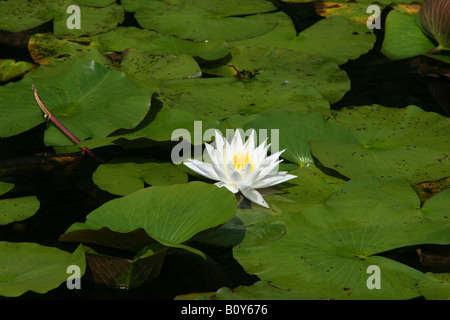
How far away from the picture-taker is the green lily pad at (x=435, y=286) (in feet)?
4.99

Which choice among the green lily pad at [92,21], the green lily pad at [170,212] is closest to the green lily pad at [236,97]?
the green lily pad at [170,212]

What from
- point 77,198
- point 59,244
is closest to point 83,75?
point 77,198

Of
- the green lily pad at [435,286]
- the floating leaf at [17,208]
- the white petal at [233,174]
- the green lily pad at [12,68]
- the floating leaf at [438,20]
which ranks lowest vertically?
the floating leaf at [17,208]

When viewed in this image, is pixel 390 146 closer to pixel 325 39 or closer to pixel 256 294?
pixel 256 294

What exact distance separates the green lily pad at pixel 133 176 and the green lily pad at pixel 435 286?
898 mm

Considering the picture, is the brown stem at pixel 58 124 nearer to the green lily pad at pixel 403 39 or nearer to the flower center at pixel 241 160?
the flower center at pixel 241 160

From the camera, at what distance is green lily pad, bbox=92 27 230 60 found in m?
2.97

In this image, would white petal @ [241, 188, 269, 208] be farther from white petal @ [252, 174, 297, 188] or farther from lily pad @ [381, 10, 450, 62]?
lily pad @ [381, 10, 450, 62]

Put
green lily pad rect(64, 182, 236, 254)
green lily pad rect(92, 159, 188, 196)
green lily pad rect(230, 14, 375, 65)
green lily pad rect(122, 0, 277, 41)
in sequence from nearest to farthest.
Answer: green lily pad rect(64, 182, 236, 254) < green lily pad rect(92, 159, 188, 196) < green lily pad rect(230, 14, 375, 65) < green lily pad rect(122, 0, 277, 41)

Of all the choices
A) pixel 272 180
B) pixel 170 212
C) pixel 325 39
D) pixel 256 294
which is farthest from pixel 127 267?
pixel 325 39

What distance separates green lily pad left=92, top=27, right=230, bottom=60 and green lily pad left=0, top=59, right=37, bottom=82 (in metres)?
0.39

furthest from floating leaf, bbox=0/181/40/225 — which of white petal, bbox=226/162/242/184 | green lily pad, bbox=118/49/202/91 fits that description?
green lily pad, bbox=118/49/202/91

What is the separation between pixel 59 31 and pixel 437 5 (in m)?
2.04

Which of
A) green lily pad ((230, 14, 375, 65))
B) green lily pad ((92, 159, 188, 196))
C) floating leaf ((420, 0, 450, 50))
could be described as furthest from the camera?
green lily pad ((230, 14, 375, 65))
